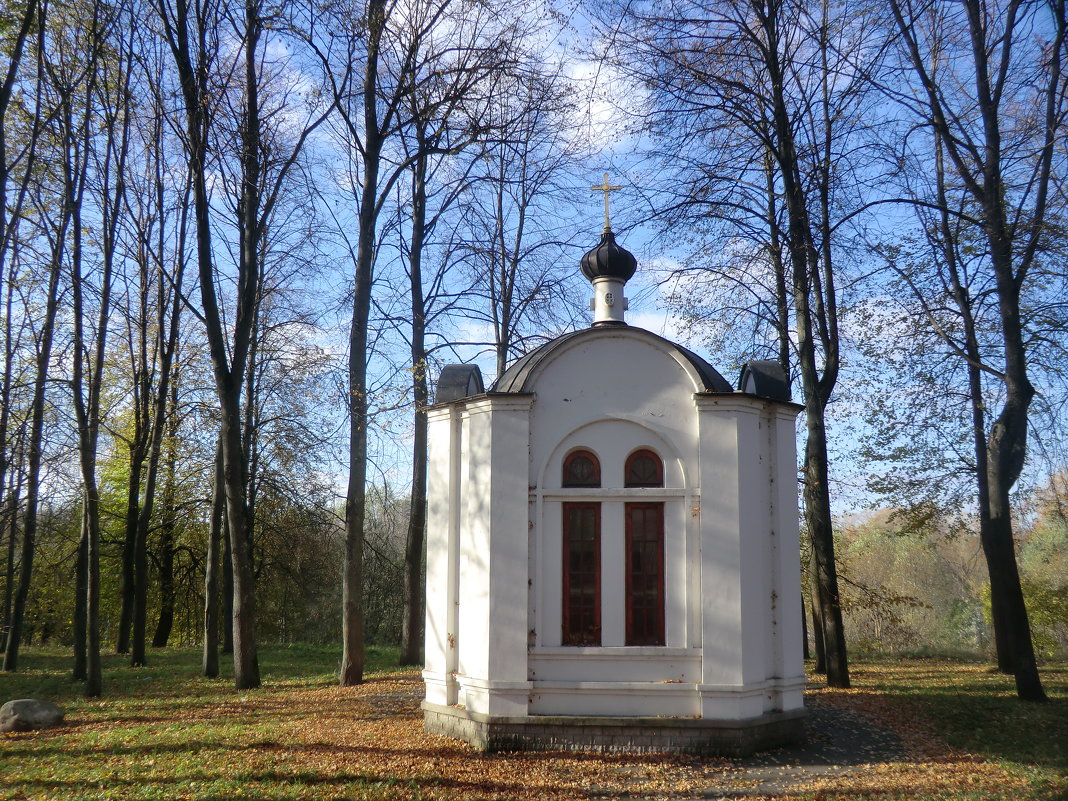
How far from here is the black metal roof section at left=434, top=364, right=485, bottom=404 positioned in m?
11.6

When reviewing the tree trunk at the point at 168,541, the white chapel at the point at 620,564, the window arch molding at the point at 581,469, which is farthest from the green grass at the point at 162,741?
the tree trunk at the point at 168,541

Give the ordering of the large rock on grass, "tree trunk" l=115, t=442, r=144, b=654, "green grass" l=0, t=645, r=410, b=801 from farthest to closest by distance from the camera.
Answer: "tree trunk" l=115, t=442, r=144, b=654, the large rock on grass, "green grass" l=0, t=645, r=410, b=801

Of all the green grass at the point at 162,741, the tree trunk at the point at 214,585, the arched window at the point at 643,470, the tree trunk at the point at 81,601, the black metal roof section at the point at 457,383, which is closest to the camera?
the green grass at the point at 162,741

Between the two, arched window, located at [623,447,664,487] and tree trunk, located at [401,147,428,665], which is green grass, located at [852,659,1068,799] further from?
tree trunk, located at [401,147,428,665]

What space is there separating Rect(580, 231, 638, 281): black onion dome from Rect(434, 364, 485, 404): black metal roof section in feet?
8.00

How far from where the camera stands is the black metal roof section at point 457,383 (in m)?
11.6

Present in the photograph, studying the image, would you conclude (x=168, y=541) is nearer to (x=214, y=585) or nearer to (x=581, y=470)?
(x=214, y=585)

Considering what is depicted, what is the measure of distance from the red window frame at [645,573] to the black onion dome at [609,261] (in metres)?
3.95

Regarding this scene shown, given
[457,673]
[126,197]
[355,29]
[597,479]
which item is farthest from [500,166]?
[457,673]

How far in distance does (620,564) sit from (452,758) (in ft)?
9.85

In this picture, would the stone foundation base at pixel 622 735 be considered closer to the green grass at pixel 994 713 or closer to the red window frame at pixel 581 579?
the red window frame at pixel 581 579

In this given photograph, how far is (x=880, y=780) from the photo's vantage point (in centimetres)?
887

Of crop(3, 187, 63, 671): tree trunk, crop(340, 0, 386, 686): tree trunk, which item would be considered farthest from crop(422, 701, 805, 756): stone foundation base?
→ crop(3, 187, 63, 671): tree trunk

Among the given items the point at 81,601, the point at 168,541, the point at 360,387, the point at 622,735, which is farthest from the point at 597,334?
the point at 168,541
